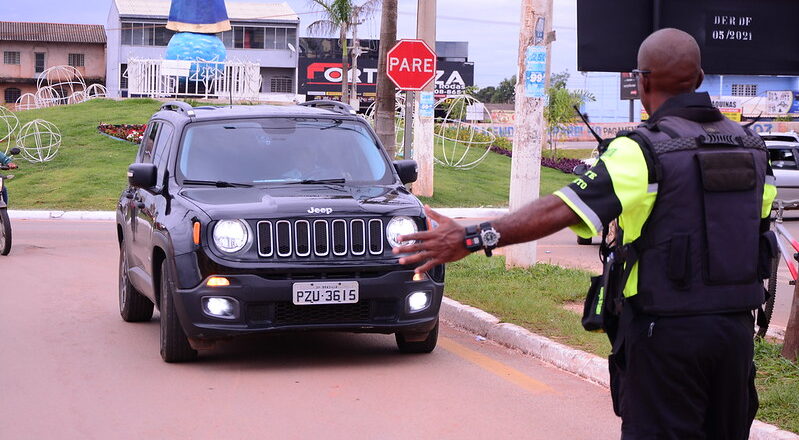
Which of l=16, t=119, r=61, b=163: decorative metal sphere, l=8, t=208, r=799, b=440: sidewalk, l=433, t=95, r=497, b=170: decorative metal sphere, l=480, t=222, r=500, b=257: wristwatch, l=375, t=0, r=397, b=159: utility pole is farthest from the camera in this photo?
l=433, t=95, r=497, b=170: decorative metal sphere

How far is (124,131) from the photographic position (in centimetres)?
3488

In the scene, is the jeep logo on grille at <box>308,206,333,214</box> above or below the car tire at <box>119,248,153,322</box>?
above

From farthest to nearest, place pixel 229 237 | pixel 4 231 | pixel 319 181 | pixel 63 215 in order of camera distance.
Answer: pixel 63 215
pixel 4 231
pixel 319 181
pixel 229 237

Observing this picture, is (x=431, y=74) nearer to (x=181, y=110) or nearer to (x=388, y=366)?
(x=181, y=110)

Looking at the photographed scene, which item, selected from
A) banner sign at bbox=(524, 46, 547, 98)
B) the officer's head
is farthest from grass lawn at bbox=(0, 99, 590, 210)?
the officer's head

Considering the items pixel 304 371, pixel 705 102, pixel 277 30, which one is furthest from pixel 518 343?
pixel 277 30

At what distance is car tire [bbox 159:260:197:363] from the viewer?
8.00 metres

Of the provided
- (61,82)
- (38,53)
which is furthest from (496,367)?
(38,53)

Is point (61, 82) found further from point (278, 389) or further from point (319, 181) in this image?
point (278, 389)

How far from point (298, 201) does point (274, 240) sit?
38 centimetres

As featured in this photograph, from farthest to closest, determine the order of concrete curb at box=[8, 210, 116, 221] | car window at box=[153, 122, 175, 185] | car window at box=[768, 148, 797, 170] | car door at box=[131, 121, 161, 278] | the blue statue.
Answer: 1. the blue statue
2. car window at box=[768, 148, 797, 170]
3. concrete curb at box=[8, 210, 116, 221]
4. car window at box=[153, 122, 175, 185]
5. car door at box=[131, 121, 161, 278]

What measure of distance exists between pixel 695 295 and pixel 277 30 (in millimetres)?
85200

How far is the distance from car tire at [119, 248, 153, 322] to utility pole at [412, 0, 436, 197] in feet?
48.6

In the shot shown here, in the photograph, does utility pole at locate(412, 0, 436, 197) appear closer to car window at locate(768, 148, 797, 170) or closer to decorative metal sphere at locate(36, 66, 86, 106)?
car window at locate(768, 148, 797, 170)
